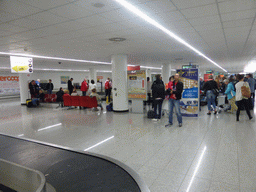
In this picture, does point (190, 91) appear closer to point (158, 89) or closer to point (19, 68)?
point (158, 89)

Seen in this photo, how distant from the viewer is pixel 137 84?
917 cm

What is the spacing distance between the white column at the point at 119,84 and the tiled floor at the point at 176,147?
8.80 feet

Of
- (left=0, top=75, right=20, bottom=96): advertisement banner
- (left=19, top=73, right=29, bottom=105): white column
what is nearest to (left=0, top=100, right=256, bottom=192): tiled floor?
(left=19, top=73, right=29, bottom=105): white column

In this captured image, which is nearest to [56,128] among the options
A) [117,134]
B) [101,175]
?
[117,134]

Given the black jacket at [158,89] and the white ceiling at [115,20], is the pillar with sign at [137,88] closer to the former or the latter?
the black jacket at [158,89]

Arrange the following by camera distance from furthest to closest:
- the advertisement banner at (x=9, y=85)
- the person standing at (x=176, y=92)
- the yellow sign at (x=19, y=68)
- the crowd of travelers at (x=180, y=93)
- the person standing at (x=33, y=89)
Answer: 1. the advertisement banner at (x=9, y=85)
2. the person standing at (x=33, y=89)
3. the yellow sign at (x=19, y=68)
4. the crowd of travelers at (x=180, y=93)
5. the person standing at (x=176, y=92)

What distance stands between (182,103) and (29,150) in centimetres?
639

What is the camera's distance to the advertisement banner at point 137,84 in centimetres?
899

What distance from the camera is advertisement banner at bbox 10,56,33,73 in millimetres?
9172

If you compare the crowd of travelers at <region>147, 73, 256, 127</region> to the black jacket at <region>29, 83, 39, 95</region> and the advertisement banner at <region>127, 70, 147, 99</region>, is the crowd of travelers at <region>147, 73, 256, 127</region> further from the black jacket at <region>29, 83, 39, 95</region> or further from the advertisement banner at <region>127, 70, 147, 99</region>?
the black jacket at <region>29, 83, 39, 95</region>

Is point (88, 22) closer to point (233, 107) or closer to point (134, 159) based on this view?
point (134, 159)

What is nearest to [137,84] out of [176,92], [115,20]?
[176,92]

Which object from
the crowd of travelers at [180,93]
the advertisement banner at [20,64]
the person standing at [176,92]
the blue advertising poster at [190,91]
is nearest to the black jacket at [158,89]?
the crowd of travelers at [180,93]

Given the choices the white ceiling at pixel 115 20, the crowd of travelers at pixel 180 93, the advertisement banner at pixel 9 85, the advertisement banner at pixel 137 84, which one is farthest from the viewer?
the advertisement banner at pixel 9 85
